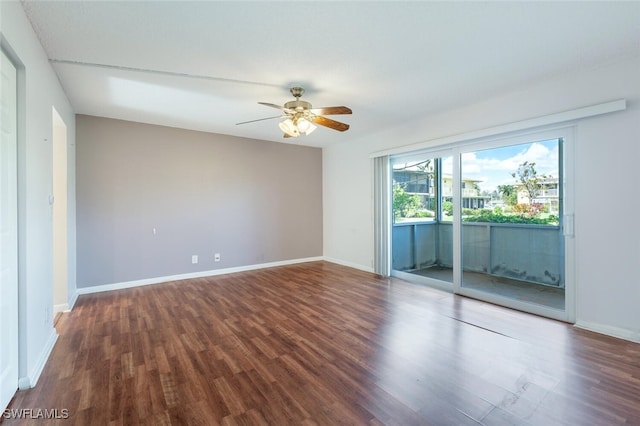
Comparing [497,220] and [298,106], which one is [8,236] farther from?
[497,220]

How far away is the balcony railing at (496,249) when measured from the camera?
3287 millimetres

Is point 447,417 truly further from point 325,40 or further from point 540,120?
point 540,120

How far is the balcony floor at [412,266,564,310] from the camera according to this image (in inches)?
128

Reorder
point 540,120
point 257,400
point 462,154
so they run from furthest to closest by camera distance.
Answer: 1. point 462,154
2. point 540,120
3. point 257,400

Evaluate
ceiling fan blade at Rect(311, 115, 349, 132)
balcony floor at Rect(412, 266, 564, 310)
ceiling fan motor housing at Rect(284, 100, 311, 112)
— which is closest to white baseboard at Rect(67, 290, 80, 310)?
ceiling fan motor housing at Rect(284, 100, 311, 112)

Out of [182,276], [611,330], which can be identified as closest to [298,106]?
[182,276]

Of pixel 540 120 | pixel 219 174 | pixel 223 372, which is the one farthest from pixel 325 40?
pixel 219 174

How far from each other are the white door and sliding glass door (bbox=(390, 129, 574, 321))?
14.7 ft

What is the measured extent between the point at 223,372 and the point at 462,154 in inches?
153

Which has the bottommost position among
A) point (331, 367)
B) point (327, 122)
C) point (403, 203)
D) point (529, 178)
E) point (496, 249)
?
point (331, 367)

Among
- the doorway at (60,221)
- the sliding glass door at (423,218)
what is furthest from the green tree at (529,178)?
the doorway at (60,221)

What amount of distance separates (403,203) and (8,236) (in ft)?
15.6

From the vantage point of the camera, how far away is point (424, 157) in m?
4.55

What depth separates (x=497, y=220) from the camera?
12.2 ft
